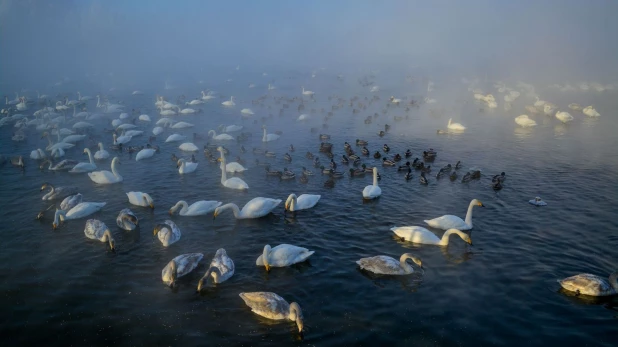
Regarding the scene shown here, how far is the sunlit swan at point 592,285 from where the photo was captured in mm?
11898

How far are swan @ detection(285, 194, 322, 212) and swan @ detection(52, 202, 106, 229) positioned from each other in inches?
356

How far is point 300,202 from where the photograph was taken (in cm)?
1850

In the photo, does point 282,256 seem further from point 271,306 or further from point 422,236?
point 422,236

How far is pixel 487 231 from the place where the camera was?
16.5 meters

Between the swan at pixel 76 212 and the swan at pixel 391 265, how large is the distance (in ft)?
42.7

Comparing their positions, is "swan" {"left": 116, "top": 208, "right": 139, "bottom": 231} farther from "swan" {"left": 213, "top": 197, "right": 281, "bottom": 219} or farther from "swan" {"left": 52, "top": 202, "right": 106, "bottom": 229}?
"swan" {"left": 213, "top": 197, "right": 281, "bottom": 219}

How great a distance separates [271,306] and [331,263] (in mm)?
3674

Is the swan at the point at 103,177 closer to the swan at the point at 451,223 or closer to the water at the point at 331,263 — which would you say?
the water at the point at 331,263

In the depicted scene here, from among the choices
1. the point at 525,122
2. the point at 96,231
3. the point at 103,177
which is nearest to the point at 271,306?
the point at 96,231

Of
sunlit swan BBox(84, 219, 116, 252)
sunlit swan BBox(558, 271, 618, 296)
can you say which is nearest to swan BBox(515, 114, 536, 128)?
sunlit swan BBox(558, 271, 618, 296)

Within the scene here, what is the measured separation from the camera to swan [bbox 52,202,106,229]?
55.4ft

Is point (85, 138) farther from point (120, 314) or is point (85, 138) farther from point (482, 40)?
point (482, 40)

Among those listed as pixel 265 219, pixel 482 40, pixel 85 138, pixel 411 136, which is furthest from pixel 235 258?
pixel 482 40

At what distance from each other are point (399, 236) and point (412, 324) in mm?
5143
